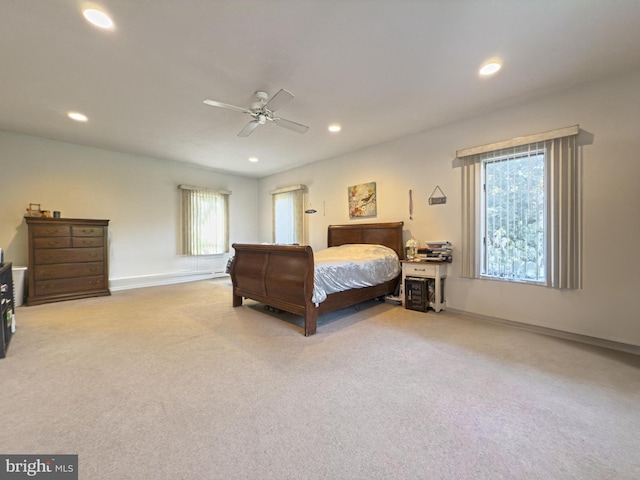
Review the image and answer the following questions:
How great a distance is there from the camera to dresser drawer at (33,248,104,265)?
4.09 meters

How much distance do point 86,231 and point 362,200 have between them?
16.0 ft

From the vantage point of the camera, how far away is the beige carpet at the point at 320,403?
4.23 ft

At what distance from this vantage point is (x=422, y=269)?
3805mm

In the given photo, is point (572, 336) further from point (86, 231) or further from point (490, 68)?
point (86, 231)

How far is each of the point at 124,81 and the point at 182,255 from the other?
410 cm

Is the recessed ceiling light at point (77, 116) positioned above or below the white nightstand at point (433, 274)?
above

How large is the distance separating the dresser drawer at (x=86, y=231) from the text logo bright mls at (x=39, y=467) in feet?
13.6

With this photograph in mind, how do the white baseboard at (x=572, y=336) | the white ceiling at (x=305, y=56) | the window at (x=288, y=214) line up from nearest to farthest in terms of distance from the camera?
the white ceiling at (x=305, y=56), the white baseboard at (x=572, y=336), the window at (x=288, y=214)

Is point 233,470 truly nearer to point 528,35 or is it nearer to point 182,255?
point 528,35

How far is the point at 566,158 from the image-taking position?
2.86 metres

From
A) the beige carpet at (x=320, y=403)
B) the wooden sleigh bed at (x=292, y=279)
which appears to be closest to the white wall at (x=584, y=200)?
the beige carpet at (x=320, y=403)

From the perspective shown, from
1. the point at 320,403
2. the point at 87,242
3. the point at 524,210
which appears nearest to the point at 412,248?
the point at 524,210

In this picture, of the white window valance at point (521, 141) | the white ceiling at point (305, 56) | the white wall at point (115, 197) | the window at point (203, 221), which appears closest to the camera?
the white ceiling at point (305, 56)

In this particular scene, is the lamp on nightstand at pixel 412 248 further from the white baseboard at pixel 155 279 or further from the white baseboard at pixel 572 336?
the white baseboard at pixel 155 279
